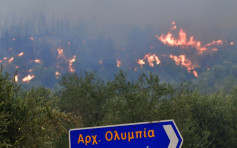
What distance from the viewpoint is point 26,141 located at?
793 cm

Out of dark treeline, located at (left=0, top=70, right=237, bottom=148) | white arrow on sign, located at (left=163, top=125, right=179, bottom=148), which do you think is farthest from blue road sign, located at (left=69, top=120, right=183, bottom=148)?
dark treeline, located at (left=0, top=70, right=237, bottom=148)

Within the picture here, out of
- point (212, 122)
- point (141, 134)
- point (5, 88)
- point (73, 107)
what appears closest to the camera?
point (141, 134)

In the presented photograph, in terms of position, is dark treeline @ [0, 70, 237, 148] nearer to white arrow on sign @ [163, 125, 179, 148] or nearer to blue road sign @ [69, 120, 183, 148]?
blue road sign @ [69, 120, 183, 148]

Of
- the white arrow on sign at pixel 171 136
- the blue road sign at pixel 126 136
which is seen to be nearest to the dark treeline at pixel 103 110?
the blue road sign at pixel 126 136

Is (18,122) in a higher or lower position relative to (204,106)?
higher

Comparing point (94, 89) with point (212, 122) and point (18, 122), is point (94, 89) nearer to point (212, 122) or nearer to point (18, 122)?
point (212, 122)

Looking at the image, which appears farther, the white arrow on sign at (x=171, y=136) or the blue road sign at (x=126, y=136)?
the white arrow on sign at (x=171, y=136)

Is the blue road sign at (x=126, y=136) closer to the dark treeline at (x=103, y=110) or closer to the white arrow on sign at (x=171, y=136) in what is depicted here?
the white arrow on sign at (x=171, y=136)

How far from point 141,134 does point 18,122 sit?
5.90m

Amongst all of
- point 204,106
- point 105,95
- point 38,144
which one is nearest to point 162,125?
point 38,144

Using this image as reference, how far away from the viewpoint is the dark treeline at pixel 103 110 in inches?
317

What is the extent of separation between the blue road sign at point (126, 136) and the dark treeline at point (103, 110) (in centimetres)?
435

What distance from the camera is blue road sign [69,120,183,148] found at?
3246 mm

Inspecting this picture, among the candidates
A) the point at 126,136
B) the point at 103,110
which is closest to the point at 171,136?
the point at 126,136
